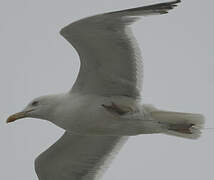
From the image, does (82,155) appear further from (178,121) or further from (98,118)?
(178,121)

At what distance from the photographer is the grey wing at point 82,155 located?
9.12 m

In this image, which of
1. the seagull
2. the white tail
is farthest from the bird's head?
the white tail

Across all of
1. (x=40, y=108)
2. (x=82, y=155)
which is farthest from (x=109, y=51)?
(x=82, y=155)

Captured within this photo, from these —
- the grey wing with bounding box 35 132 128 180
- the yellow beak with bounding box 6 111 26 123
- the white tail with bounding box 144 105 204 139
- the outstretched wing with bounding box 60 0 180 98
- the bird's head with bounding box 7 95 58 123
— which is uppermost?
the outstretched wing with bounding box 60 0 180 98

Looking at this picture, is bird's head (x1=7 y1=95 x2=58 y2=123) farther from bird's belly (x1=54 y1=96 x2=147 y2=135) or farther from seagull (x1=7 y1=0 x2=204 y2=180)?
bird's belly (x1=54 y1=96 x2=147 y2=135)

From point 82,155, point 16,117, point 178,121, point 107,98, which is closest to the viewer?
point 178,121

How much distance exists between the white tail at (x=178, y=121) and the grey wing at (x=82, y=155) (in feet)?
4.08

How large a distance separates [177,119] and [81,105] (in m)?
1.27

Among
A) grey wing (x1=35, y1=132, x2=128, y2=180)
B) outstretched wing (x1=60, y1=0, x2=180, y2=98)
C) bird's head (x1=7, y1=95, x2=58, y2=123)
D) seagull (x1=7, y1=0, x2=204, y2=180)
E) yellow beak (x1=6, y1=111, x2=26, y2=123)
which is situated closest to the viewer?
outstretched wing (x1=60, y1=0, x2=180, y2=98)

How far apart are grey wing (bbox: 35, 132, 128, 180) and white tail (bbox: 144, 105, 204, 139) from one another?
1243mm

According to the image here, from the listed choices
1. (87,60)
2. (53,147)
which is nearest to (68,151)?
(53,147)

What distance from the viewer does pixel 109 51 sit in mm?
8227

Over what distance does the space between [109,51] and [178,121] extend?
50.3 inches

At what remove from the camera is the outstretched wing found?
7723 mm
